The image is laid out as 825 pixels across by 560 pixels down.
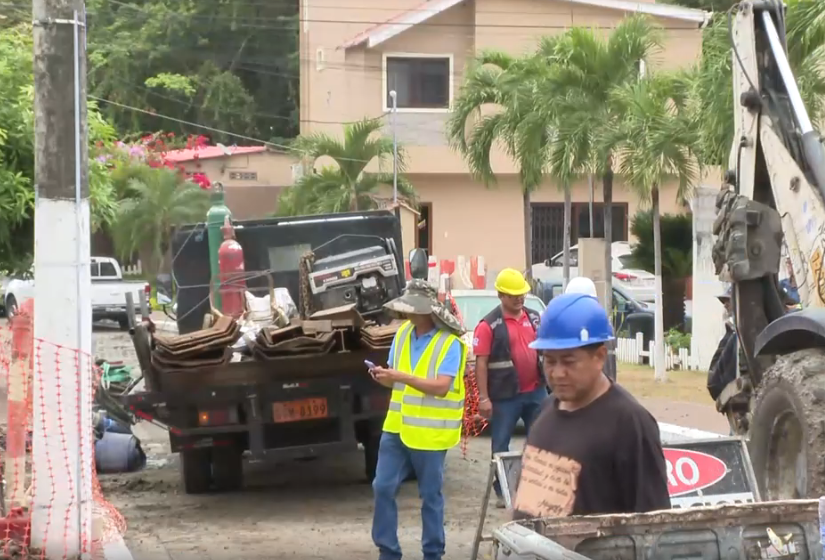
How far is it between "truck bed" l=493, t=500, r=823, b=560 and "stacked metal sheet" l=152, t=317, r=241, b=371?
5.78 meters

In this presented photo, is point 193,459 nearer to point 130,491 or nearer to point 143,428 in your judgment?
point 130,491

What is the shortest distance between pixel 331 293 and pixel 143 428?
4693mm

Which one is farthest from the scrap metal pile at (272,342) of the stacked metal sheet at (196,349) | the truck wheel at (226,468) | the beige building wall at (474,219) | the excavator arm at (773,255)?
the beige building wall at (474,219)

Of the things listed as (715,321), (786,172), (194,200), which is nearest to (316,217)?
(786,172)

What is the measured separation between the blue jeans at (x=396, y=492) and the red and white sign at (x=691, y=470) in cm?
151

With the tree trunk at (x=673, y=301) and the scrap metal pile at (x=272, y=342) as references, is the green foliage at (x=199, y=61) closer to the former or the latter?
the tree trunk at (x=673, y=301)

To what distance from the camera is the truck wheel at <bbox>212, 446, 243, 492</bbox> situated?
1077cm

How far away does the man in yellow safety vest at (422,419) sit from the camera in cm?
774

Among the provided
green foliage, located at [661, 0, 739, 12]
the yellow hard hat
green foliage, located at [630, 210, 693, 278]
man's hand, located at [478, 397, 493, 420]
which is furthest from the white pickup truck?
man's hand, located at [478, 397, 493, 420]

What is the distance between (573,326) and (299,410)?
619 cm

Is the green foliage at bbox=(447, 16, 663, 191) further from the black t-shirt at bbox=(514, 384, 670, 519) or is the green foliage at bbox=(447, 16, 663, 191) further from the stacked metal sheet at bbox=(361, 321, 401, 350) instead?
the black t-shirt at bbox=(514, 384, 670, 519)

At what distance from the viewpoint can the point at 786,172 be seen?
8.20 m

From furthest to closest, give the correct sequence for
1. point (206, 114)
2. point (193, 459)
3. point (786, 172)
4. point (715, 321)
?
point (206, 114), point (715, 321), point (193, 459), point (786, 172)

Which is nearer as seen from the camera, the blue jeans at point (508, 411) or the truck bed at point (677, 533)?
the truck bed at point (677, 533)
